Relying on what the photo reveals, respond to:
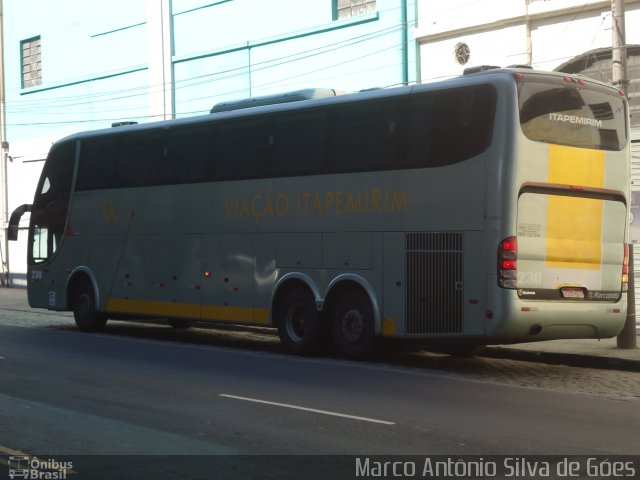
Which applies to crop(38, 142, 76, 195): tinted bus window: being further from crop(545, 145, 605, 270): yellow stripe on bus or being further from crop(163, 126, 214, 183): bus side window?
crop(545, 145, 605, 270): yellow stripe on bus

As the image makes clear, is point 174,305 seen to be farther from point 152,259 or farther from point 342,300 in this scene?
point 342,300

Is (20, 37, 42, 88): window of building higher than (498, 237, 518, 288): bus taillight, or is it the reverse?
(20, 37, 42, 88): window of building

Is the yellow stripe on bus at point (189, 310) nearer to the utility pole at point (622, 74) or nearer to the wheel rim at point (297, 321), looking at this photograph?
the wheel rim at point (297, 321)

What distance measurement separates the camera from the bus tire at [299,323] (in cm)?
1670

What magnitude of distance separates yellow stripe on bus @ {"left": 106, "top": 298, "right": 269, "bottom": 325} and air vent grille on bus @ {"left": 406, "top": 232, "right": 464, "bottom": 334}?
128 inches

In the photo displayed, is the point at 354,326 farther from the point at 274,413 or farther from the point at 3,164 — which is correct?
the point at 3,164

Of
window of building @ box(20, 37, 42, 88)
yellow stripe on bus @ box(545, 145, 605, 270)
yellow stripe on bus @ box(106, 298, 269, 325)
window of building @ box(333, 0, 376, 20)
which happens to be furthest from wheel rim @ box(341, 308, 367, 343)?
window of building @ box(20, 37, 42, 88)

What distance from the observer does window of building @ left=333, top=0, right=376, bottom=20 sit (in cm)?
2581

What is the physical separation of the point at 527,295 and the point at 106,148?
33.4 feet

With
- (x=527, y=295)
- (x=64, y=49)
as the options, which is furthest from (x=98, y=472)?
(x=64, y=49)

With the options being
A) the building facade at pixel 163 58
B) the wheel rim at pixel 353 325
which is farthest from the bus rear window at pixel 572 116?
the building facade at pixel 163 58

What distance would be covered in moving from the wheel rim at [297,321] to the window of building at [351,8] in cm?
1058

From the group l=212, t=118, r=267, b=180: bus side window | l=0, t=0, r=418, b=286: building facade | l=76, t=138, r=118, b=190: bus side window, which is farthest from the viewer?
l=0, t=0, r=418, b=286: building facade

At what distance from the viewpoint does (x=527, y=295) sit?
14148 mm
